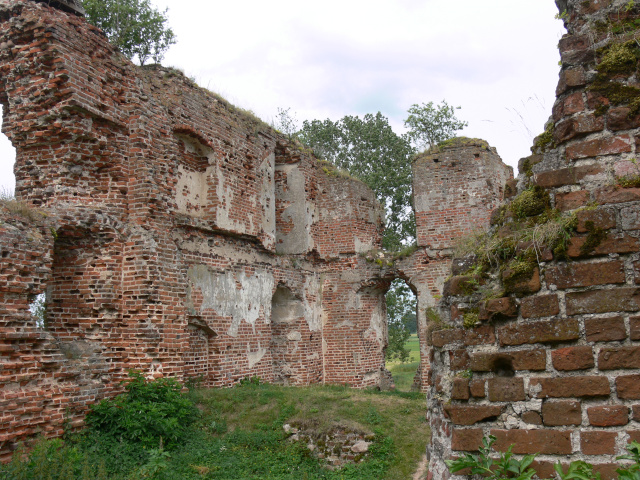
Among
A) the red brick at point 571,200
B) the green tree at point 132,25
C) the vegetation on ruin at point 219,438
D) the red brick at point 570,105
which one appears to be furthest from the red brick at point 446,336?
the green tree at point 132,25

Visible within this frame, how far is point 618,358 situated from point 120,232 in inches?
276

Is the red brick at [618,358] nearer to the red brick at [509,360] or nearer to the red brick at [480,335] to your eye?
the red brick at [509,360]

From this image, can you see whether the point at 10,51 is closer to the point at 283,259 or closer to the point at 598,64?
the point at 283,259

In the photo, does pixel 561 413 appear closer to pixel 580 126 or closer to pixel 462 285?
pixel 462 285

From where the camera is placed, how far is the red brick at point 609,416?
210 centimetres

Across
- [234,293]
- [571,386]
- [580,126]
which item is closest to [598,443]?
[571,386]

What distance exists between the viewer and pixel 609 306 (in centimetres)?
221

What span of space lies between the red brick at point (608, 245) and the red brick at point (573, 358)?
0.42 meters

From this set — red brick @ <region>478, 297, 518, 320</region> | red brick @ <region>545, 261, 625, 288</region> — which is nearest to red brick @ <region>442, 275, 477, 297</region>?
red brick @ <region>478, 297, 518, 320</region>

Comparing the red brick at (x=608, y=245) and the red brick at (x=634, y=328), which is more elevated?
the red brick at (x=608, y=245)

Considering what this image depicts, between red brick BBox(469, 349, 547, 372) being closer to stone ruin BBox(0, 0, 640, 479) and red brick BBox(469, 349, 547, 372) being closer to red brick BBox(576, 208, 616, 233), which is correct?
stone ruin BBox(0, 0, 640, 479)

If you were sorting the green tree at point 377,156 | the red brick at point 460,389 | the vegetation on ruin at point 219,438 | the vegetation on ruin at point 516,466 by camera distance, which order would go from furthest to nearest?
1. the green tree at point 377,156
2. the vegetation on ruin at point 219,438
3. the red brick at point 460,389
4. the vegetation on ruin at point 516,466

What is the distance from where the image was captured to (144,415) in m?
6.66

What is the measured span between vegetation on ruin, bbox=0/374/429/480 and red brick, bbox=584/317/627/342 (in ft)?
15.4
